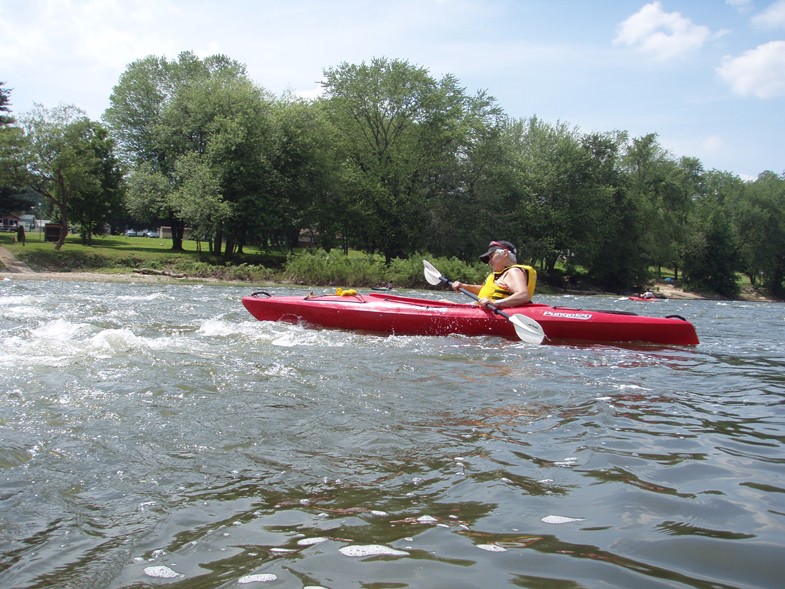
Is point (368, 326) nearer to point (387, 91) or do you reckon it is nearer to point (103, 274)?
point (103, 274)

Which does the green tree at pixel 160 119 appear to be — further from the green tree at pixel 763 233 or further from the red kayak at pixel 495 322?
the green tree at pixel 763 233

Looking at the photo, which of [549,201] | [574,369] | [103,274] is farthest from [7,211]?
[574,369]

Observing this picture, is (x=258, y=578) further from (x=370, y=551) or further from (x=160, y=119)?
(x=160, y=119)

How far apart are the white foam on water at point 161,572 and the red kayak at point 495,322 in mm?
6631

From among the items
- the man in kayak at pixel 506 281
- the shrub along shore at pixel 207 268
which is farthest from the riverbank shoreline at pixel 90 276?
the man in kayak at pixel 506 281

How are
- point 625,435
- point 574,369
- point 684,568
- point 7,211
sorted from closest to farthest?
1. point 684,568
2. point 625,435
3. point 574,369
4. point 7,211

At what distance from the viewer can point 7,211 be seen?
30672 mm

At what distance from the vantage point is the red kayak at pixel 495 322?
8500mm

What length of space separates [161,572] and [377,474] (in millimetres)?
1256

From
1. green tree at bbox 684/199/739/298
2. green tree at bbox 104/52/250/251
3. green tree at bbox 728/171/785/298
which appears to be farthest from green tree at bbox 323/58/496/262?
green tree at bbox 728/171/785/298

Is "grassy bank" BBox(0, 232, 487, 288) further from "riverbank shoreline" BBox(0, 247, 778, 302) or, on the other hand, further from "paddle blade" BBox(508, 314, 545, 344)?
"paddle blade" BBox(508, 314, 545, 344)

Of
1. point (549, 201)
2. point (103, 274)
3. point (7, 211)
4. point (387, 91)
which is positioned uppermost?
point (387, 91)

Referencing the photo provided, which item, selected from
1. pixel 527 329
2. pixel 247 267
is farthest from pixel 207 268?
pixel 527 329

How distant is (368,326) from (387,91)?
85.1ft
